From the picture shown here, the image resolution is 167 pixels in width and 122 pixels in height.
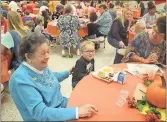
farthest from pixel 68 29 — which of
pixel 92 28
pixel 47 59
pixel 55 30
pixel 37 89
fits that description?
pixel 37 89

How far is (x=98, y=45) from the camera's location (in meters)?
6.02

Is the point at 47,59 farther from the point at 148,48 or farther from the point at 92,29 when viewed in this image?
the point at 92,29

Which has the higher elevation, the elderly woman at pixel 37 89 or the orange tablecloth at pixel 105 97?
the elderly woman at pixel 37 89

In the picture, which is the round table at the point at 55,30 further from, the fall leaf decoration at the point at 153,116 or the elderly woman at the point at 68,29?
the fall leaf decoration at the point at 153,116

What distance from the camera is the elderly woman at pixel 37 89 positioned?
158 centimetres

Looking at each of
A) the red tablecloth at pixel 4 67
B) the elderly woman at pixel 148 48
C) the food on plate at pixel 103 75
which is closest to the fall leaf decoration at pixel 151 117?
the food on plate at pixel 103 75

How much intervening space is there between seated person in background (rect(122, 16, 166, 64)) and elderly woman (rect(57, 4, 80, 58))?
2593mm

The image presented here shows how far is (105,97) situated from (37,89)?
0.48 meters

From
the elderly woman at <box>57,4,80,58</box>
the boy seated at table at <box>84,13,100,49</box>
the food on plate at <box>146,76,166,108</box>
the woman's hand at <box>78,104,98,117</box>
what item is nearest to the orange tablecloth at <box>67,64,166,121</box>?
the woman's hand at <box>78,104,98,117</box>

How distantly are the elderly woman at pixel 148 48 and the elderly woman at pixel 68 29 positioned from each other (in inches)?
102

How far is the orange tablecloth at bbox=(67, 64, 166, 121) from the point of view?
1568 millimetres

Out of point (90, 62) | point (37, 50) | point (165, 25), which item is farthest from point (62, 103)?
point (165, 25)

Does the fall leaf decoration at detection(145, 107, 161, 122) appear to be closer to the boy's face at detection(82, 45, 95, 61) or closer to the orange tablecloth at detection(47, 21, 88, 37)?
the boy's face at detection(82, 45, 95, 61)

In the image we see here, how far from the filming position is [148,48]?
2.69m
